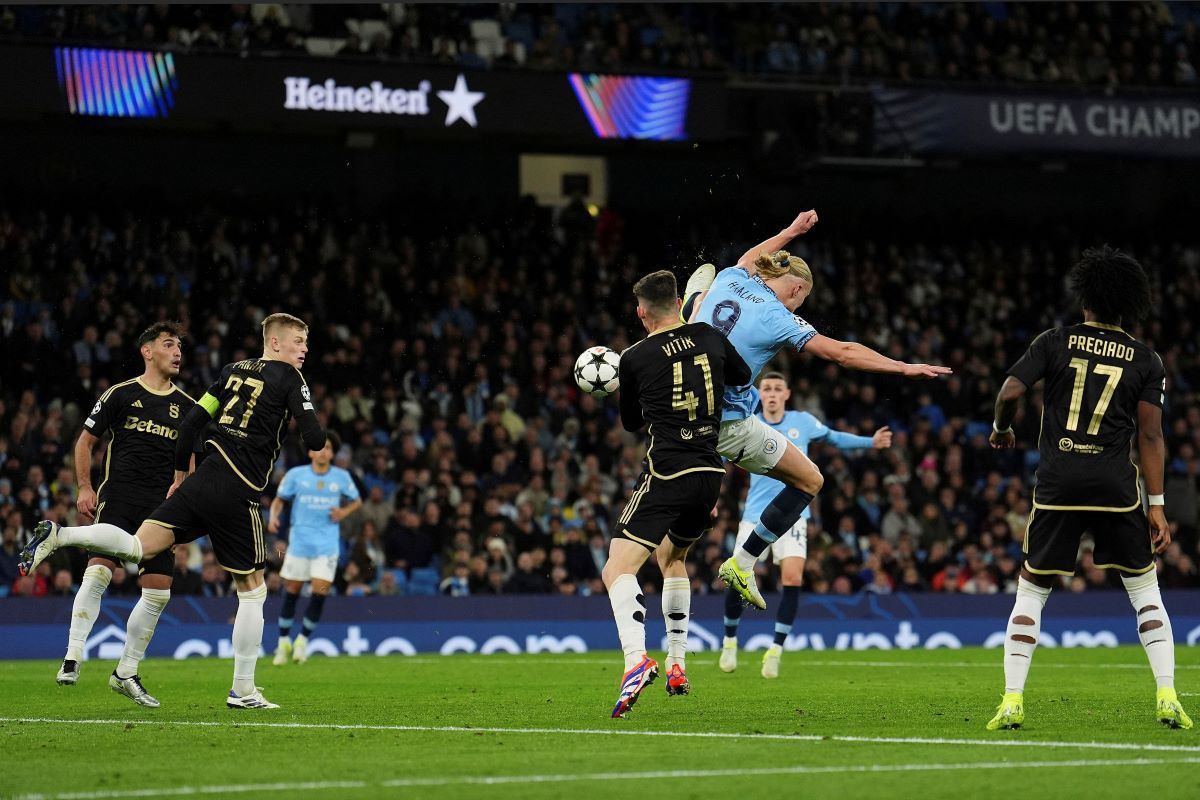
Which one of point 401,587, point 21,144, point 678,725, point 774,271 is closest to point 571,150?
point 21,144

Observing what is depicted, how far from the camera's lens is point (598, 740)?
28.1 ft

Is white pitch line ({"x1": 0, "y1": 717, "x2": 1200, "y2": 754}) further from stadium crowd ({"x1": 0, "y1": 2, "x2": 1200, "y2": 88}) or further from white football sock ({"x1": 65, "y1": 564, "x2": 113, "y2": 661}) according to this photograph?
stadium crowd ({"x1": 0, "y1": 2, "x2": 1200, "y2": 88})

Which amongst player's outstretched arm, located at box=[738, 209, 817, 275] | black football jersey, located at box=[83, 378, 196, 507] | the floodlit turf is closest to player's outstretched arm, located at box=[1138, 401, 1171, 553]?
the floodlit turf

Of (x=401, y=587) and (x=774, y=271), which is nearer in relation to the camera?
(x=774, y=271)

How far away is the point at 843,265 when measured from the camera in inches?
1229

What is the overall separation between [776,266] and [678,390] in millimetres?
1848

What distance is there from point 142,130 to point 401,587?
38.5ft

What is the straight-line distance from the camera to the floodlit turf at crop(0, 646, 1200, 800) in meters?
6.82

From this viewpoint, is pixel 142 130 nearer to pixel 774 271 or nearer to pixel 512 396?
pixel 512 396

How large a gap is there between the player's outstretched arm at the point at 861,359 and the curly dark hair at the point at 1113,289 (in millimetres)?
1015

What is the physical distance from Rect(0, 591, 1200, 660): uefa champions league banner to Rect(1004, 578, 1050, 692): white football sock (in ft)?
39.7

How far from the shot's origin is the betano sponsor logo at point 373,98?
25.7 meters

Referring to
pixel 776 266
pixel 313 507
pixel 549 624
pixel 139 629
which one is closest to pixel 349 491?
pixel 313 507

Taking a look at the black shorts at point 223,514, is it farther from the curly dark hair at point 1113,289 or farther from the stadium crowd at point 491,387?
the stadium crowd at point 491,387
